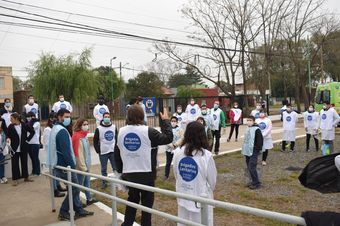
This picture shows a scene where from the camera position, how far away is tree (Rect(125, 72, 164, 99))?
54.5 m

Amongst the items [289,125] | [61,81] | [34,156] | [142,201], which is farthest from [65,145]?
[61,81]

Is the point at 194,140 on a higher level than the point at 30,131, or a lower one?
higher

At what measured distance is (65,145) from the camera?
20.2 feet

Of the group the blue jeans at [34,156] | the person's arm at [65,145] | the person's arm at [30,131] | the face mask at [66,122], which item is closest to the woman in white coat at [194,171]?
the person's arm at [65,145]

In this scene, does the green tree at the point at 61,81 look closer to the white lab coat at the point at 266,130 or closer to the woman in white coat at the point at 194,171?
the white lab coat at the point at 266,130

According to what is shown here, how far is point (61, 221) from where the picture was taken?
6281 millimetres

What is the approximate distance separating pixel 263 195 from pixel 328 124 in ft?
17.3

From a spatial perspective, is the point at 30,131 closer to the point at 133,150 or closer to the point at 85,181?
the point at 85,181

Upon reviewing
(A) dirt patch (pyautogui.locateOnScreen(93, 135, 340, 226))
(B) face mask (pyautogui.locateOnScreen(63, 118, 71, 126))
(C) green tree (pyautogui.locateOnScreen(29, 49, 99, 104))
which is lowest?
(A) dirt patch (pyautogui.locateOnScreen(93, 135, 340, 226))

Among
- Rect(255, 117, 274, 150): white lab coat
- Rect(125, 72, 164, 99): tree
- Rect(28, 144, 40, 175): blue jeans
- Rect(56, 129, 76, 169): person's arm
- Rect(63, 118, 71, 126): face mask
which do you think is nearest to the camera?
Rect(56, 129, 76, 169): person's arm

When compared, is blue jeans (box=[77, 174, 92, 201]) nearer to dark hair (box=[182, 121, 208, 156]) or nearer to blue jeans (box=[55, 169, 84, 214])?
blue jeans (box=[55, 169, 84, 214])

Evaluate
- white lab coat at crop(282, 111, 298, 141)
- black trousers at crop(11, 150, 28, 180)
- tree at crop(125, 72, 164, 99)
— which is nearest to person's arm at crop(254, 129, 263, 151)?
black trousers at crop(11, 150, 28, 180)

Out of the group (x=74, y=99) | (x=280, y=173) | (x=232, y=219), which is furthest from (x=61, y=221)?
(x=74, y=99)

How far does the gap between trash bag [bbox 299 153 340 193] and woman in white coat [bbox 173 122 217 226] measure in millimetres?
1790
